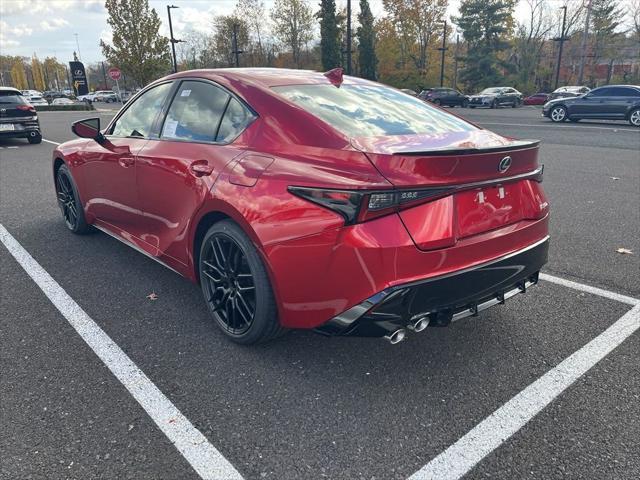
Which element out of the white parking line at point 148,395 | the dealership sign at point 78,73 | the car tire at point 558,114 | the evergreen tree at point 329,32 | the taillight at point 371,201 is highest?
the evergreen tree at point 329,32

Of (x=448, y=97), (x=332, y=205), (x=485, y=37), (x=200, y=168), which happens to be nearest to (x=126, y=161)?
(x=200, y=168)

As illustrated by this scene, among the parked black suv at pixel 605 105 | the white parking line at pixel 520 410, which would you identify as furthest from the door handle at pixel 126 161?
the parked black suv at pixel 605 105

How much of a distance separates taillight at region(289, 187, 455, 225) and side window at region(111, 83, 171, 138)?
6.61 feet

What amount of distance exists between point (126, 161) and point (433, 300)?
261cm

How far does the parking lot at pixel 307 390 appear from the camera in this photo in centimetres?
206

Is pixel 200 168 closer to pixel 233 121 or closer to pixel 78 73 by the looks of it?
pixel 233 121

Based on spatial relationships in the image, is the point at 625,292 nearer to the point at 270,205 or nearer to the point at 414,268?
the point at 414,268

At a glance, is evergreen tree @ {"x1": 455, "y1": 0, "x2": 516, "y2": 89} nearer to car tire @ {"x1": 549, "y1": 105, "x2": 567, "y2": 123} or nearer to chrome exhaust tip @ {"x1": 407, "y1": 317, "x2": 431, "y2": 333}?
car tire @ {"x1": 549, "y1": 105, "x2": 567, "y2": 123}

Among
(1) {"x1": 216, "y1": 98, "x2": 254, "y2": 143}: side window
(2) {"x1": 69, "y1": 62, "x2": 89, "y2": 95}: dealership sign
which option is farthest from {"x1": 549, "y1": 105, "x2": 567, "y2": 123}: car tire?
(2) {"x1": 69, "y1": 62, "x2": 89, "y2": 95}: dealership sign

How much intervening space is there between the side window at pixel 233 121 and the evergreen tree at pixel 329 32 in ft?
178

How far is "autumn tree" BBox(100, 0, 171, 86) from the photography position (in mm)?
36531

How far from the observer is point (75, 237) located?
5.09 meters

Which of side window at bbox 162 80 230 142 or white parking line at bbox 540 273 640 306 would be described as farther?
white parking line at bbox 540 273 640 306

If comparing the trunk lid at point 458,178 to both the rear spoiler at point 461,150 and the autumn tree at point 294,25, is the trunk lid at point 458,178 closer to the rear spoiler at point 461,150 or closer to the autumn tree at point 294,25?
the rear spoiler at point 461,150
